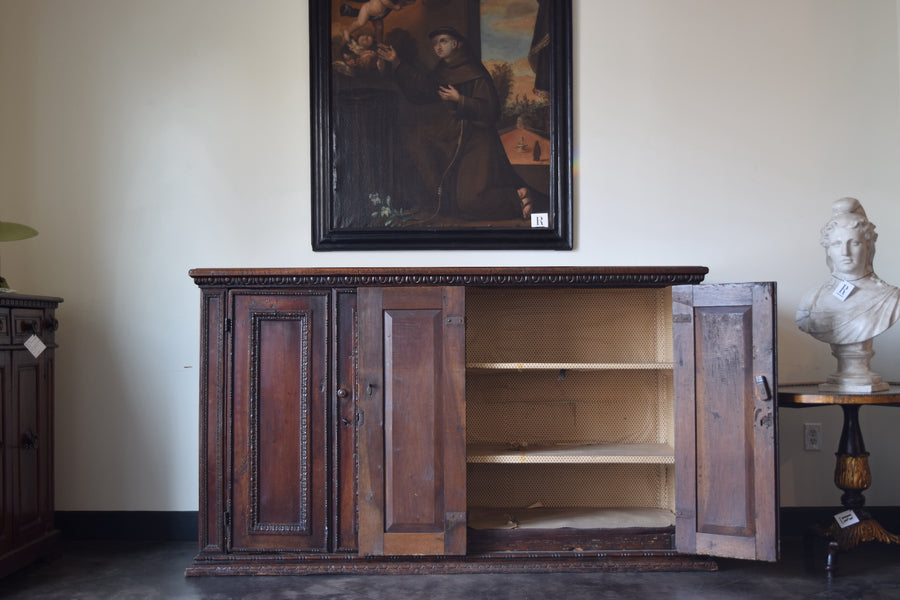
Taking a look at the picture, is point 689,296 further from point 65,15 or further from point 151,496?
point 65,15

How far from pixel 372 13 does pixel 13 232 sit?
184cm

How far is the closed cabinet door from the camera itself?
2.57 metres

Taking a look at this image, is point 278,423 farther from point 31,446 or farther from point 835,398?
point 835,398

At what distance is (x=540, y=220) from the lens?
310cm

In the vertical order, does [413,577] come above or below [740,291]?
below

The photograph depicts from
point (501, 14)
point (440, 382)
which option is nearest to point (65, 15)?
point (501, 14)

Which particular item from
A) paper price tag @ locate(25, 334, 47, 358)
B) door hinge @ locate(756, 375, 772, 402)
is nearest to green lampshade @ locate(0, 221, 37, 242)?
paper price tag @ locate(25, 334, 47, 358)

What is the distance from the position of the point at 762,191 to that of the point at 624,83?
33.1 inches

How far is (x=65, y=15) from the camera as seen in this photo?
3.12 m

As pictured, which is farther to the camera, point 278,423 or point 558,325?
point 558,325

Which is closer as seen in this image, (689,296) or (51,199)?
(689,296)

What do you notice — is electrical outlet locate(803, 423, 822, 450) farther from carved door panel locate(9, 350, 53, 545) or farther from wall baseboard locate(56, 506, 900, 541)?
carved door panel locate(9, 350, 53, 545)

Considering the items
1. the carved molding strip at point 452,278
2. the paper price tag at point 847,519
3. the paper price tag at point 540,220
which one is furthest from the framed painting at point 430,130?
the paper price tag at point 847,519

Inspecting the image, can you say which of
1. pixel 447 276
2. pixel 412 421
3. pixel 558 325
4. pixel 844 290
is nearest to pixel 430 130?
pixel 447 276
